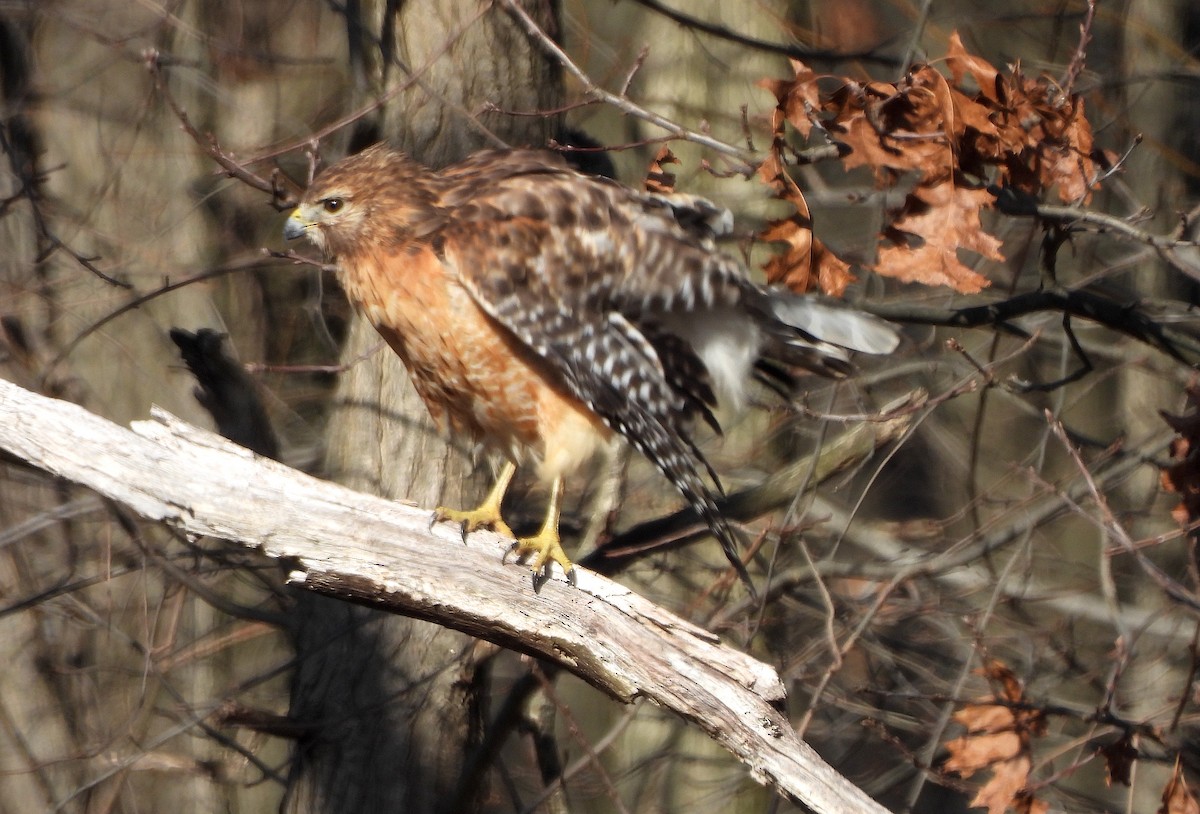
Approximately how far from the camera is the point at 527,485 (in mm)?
5422

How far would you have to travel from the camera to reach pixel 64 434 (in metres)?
3.08

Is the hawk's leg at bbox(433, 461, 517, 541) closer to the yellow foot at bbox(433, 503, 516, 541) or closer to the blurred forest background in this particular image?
the yellow foot at bbox(433, 503, 516, 541)

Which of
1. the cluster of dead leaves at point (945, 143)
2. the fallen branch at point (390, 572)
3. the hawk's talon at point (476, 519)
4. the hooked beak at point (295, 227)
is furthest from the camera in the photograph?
the hooked beak at point (295, 227)

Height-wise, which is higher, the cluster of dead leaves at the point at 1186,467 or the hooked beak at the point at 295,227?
the hooked beak at the point at 295,227

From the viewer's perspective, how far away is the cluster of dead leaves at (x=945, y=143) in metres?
3.36

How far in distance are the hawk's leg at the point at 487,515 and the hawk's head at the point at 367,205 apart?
83 cm

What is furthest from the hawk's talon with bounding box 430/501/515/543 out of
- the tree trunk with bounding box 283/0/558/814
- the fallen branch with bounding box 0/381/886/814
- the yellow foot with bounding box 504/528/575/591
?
the tree trunk with bounding box 283/0/558/814

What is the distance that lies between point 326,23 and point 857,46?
293 centimetres

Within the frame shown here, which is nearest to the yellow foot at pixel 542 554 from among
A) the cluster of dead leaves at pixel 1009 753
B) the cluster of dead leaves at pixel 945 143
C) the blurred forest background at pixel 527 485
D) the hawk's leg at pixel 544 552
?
the hawk's leg at pixel 544 552

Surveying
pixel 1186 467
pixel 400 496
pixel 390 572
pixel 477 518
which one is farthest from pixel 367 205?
pixel 1186 467

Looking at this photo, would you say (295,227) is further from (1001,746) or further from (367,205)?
(1001,746)

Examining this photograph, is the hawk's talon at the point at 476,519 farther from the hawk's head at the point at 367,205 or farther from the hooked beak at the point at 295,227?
the hooked beak at the point at 295,227

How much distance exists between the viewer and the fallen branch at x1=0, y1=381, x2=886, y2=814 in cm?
298

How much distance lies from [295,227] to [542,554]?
4.18ft
